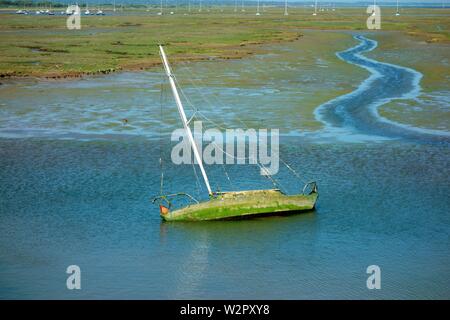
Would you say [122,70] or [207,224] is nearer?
[207,224]

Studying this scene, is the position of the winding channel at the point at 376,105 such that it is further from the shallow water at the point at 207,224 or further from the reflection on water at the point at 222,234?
the reflection on water at the point at 222,234

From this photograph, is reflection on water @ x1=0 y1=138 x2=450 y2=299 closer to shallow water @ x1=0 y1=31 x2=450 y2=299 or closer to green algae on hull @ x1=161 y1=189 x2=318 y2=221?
shallow water @ x1=0 y1=31 x2=450 y2=299

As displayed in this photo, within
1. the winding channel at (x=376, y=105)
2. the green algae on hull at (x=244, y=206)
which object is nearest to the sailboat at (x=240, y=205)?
the green algae on hull at (x=244, y=206)

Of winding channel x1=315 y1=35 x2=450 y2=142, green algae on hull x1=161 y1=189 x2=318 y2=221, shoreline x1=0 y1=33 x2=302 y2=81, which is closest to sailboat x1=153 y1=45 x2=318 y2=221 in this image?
green algae on hull x1=161 y1=189 x2=318 y2=221

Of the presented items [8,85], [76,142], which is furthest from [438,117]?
[8,85]

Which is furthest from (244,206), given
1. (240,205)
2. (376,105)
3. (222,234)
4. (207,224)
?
(376,105)

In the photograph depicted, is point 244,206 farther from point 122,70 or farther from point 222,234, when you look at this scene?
point 122,70
